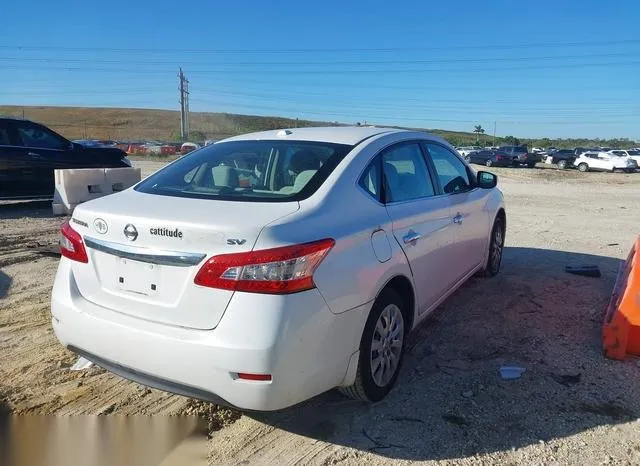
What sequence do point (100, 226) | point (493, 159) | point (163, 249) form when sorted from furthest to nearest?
point (493, 159) < point (100, 226) < point (163, 249)

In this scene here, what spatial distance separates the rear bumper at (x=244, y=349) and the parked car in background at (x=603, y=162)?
39076 millimetres

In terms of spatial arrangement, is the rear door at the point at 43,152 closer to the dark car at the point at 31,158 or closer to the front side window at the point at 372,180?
the dark car at the point at 31,158

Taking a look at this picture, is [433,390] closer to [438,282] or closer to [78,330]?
[438,282]

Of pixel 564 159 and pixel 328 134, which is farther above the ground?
pixel 328 134

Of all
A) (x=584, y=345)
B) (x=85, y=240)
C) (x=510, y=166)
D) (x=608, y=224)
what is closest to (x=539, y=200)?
(x=608, y=224)

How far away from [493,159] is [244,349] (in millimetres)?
40836

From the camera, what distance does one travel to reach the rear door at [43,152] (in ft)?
33.7

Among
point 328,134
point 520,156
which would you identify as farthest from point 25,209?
point 520,156

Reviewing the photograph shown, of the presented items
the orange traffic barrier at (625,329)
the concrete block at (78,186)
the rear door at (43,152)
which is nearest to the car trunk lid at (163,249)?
the orange traffic barrier at (625,329)

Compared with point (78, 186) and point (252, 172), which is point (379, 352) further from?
point (78, 186)

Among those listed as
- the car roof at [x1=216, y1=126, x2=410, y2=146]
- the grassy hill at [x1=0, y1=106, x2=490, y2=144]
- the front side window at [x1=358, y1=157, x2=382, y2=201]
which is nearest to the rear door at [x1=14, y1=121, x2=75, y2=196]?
the car roof at [x1=216, y1=126, x2=410, y2=146]

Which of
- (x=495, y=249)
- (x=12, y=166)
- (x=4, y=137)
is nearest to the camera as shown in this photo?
(x=495, y=249)

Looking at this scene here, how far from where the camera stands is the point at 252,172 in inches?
137

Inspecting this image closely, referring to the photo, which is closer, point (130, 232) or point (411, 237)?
point (130, 232)
